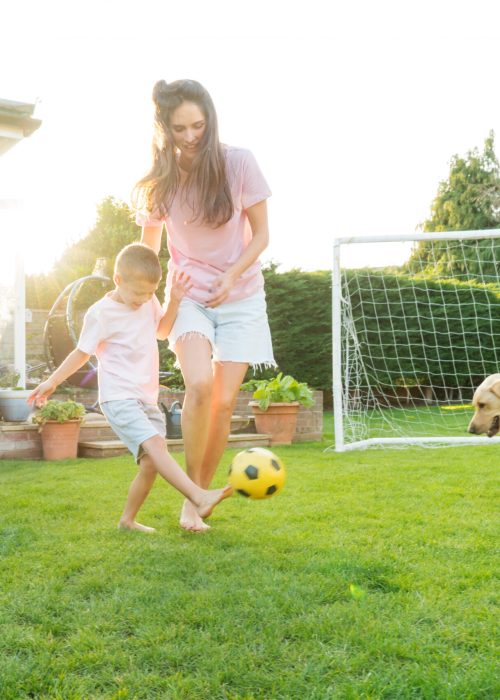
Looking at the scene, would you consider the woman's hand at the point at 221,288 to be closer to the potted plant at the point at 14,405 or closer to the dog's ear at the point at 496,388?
the dog's ear at the point at 496,388

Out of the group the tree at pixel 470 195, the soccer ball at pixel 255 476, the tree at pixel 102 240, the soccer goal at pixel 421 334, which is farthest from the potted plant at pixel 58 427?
the tree at pixel 470 195

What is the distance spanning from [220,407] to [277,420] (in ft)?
12.9

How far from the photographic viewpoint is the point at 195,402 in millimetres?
3170

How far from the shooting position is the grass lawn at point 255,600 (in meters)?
1.73

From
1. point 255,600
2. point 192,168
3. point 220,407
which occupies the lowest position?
point 255,600

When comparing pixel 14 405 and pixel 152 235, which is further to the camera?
pixel 14 405

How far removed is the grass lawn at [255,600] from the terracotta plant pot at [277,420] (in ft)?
10.2

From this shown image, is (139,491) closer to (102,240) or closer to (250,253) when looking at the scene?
(250,253)

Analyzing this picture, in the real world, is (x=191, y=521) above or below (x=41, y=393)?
below

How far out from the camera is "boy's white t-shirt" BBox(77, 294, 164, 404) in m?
3.22

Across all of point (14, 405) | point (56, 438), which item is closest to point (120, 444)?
point (56, 438)

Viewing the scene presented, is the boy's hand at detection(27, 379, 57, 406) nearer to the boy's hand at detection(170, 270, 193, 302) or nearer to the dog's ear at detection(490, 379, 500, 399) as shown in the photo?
the boy's hand at detection(170, 270, 193, 302)

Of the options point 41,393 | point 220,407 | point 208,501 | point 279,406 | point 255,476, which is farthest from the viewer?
point 279,406

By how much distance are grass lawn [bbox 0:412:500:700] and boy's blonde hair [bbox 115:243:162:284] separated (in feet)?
3.60
